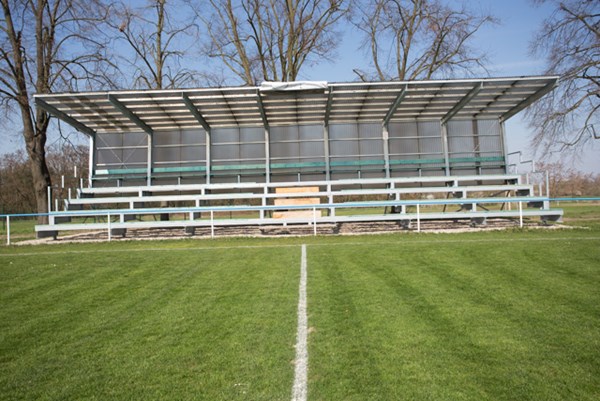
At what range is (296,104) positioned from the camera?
749 inches

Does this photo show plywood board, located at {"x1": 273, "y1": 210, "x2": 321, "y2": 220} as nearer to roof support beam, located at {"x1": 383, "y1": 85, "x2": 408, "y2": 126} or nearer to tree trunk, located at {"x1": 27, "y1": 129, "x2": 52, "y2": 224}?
roof support beam, located at {"x1": 383, "y1": 85, "x2": 408, "y2": 126}

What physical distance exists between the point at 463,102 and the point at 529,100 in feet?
10.7

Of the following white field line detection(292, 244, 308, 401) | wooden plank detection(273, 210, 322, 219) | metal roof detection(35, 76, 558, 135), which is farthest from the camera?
wooden plank detection(273, 210, 322, 219)

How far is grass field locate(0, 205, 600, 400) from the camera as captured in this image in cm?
331

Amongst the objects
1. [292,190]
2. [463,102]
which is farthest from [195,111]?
[463,102]

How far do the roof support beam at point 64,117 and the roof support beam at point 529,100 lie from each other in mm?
21335

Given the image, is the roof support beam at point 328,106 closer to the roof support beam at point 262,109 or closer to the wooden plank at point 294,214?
the roof support beam at point 262,109

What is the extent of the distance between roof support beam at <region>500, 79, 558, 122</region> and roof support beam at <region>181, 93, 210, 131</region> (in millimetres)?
15260

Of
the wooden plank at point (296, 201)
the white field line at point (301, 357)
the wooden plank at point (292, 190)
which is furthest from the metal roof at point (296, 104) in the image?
the white field line at point (301, 357)

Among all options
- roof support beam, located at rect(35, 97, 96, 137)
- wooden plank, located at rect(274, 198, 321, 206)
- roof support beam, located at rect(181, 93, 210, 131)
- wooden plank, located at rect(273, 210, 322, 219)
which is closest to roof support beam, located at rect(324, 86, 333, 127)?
wooden plank, located at rect(274, 198, 321, 206)

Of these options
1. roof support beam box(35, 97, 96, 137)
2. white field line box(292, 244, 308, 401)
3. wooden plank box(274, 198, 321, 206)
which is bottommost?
white field line box(292, 244, 308, 401)

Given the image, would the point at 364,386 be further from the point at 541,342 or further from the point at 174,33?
the point at 174,33

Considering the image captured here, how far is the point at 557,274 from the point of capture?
23.3ft

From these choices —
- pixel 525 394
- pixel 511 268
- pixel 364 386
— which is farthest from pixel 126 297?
pixel 511 268
